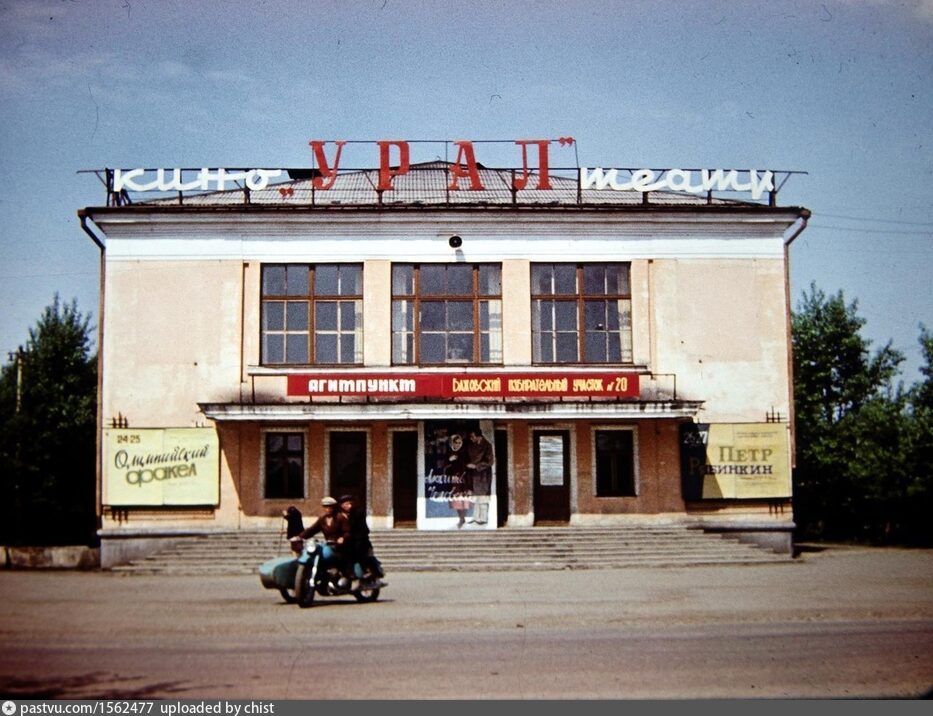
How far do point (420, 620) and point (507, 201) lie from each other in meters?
16.0

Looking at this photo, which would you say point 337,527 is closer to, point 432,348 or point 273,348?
point 432,348

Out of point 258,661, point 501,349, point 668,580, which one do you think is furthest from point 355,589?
point 501,349

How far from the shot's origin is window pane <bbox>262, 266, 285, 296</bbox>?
2525 centimetres

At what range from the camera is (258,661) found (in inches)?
390

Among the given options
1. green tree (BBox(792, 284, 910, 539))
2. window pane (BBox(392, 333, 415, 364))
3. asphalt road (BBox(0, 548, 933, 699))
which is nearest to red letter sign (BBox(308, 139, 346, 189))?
window pane (BBox(392, 333, 415, 364))

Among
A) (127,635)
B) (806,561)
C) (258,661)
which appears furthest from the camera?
(806,561)

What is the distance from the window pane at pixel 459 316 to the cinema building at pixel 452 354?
0.06m

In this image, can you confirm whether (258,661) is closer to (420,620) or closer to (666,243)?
(420,620)

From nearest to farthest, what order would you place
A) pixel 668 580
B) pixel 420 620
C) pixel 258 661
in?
pixel 258 661 → pixel 420 620 → pixel 668 580

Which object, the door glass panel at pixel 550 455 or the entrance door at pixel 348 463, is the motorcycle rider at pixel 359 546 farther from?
the door glass panel at pixel 550 455

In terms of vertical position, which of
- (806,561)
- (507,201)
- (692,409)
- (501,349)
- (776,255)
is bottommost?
(806,561)

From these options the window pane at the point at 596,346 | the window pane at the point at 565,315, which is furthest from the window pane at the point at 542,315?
the window pane at the point at 596,346

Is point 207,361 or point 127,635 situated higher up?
point 207,361

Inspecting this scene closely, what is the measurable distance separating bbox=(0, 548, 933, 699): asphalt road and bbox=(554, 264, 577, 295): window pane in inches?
360
